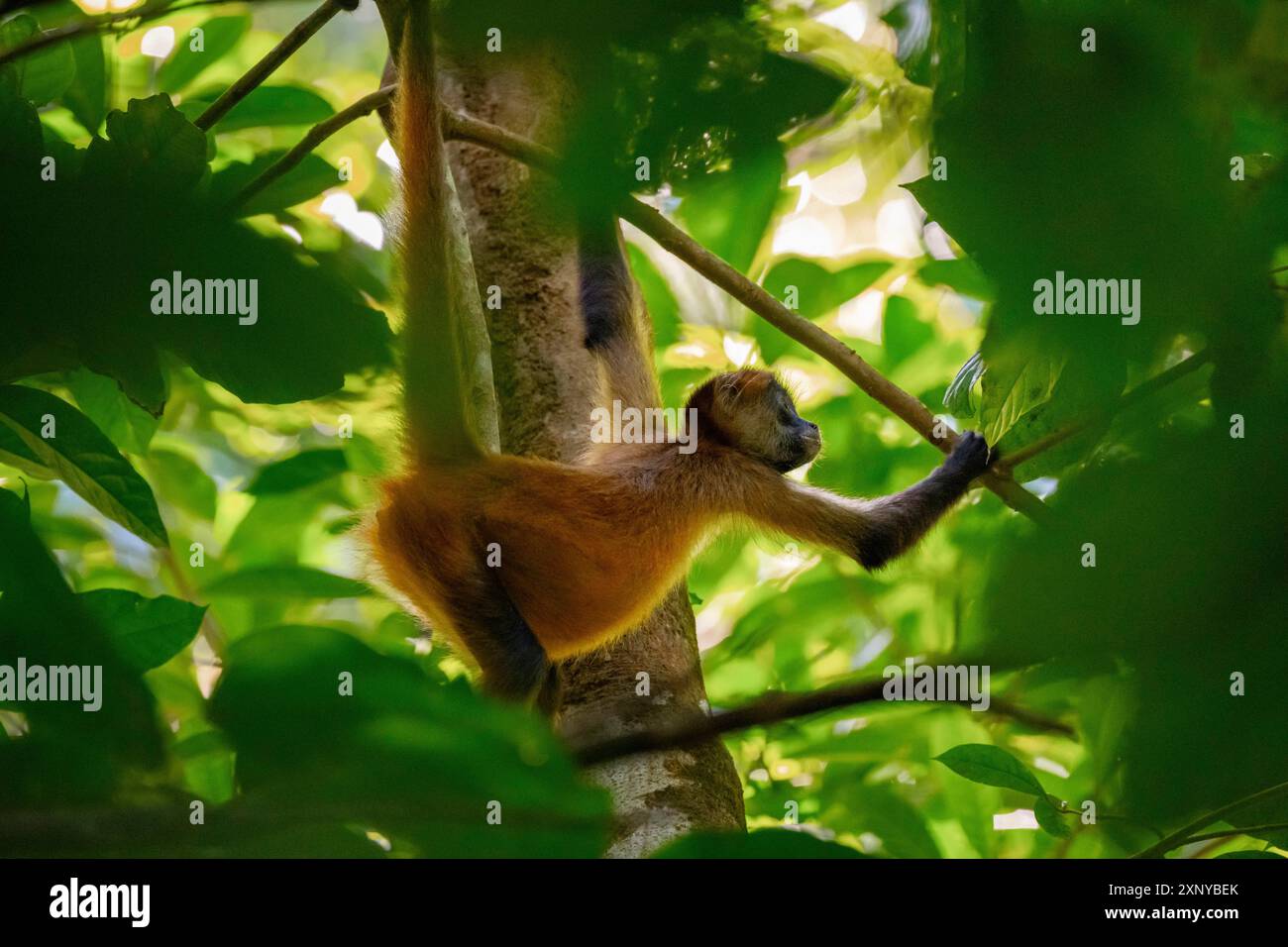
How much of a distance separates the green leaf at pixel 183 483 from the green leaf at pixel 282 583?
1068 mm

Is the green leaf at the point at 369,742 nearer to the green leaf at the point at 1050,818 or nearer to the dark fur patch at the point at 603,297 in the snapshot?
the green leaf at the point at 1050,818

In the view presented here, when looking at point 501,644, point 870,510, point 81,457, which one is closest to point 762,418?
point 870,510

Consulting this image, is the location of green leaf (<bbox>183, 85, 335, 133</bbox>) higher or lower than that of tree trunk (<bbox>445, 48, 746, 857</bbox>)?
higher

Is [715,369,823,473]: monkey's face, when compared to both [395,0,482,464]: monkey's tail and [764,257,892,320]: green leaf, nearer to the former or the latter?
[764,257,892,320]: green leaf

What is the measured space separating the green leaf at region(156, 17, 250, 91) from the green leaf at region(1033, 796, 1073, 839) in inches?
139

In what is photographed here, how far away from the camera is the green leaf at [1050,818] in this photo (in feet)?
7.53

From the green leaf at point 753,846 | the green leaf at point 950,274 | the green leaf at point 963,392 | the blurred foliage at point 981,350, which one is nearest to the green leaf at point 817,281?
the green leaf at point 950,274

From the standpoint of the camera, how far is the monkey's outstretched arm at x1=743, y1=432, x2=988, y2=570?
14.2 feet

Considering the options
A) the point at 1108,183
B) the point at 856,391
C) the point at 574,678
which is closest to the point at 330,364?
the point at 1108,183

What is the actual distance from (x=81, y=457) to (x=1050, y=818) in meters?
2.20

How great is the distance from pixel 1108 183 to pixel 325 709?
2.08 feet

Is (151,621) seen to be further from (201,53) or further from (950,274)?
(201,53)

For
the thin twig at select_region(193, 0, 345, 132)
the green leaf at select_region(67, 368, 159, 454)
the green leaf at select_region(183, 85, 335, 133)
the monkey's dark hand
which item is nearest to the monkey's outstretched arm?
the monkey's dark hand

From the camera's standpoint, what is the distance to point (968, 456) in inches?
168
